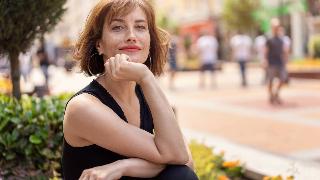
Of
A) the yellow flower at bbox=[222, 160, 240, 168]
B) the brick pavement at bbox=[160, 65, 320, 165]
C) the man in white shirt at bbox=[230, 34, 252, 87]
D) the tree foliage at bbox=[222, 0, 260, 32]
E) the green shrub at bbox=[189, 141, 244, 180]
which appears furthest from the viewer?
the tree foliage at bbox=[222, 0, 260, 32]

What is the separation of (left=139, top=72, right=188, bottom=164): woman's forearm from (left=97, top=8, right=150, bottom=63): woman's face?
0.18 meters

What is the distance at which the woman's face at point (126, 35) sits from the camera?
245cm

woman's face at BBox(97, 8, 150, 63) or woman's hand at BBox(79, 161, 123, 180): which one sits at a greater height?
woman's face at BBox(97, 8, 150, 63)

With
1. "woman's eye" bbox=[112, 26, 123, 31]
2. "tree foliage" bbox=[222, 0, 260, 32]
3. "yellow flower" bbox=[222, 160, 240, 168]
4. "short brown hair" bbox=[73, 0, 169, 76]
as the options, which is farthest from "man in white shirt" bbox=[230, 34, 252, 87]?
"tree foliage" bbox=[222, 0, 260, 32]

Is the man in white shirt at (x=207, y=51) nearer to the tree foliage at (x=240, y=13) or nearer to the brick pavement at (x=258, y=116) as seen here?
the brick pavement at (x=258, y=116)

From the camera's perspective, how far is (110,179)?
7.41 feet

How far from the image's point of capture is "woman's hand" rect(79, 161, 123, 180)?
2.25m

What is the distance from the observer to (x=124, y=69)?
233cm

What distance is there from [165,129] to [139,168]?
191 millimetres

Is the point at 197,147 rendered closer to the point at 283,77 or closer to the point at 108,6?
the point at 108,6

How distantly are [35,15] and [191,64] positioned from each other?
25314mm

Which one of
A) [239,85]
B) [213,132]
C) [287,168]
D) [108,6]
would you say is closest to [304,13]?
[239,85]

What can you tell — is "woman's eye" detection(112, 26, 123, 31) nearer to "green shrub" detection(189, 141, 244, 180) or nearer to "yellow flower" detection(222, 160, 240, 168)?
"green shrub" detection(189, 141, 244, 180)

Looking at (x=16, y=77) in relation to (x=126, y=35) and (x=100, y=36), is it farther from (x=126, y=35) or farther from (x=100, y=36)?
(x=126, y=35)
